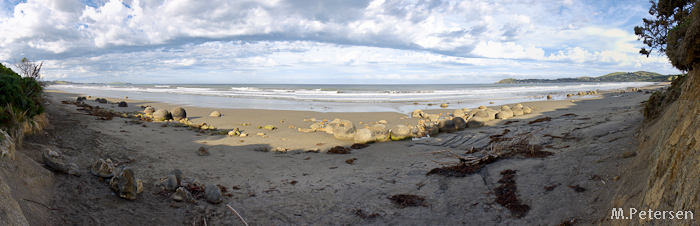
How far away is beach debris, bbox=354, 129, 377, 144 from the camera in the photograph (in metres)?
11.1

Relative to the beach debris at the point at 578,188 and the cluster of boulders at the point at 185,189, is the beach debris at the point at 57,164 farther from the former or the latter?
the beach debris at the point at 578,188

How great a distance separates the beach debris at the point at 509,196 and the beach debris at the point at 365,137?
5592 mm

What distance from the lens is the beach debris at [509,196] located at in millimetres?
4477

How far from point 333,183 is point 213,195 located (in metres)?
2.31

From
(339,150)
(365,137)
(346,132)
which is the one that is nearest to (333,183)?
(339,150)

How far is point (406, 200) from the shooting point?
5.47m

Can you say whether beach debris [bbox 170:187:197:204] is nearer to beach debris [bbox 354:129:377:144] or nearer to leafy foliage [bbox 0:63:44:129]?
leafy foliage [bbox 0:63:44:129]

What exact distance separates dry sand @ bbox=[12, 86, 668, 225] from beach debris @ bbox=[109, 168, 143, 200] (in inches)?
3.5

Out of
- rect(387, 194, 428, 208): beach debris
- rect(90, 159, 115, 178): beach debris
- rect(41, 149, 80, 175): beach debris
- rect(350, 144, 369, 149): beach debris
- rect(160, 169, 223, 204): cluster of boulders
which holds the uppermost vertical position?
rect(41, 149, 80, 175): beach debris

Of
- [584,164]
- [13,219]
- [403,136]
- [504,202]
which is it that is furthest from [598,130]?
[13,219]

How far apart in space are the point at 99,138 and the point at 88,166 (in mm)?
2539

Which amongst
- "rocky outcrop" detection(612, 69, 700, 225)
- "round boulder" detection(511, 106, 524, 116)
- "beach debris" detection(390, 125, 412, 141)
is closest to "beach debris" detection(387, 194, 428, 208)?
"rocky outcrop" detection(612, 69, 700, 225)

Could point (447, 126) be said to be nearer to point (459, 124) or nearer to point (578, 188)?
point (459, 124)

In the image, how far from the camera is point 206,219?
4625mm
